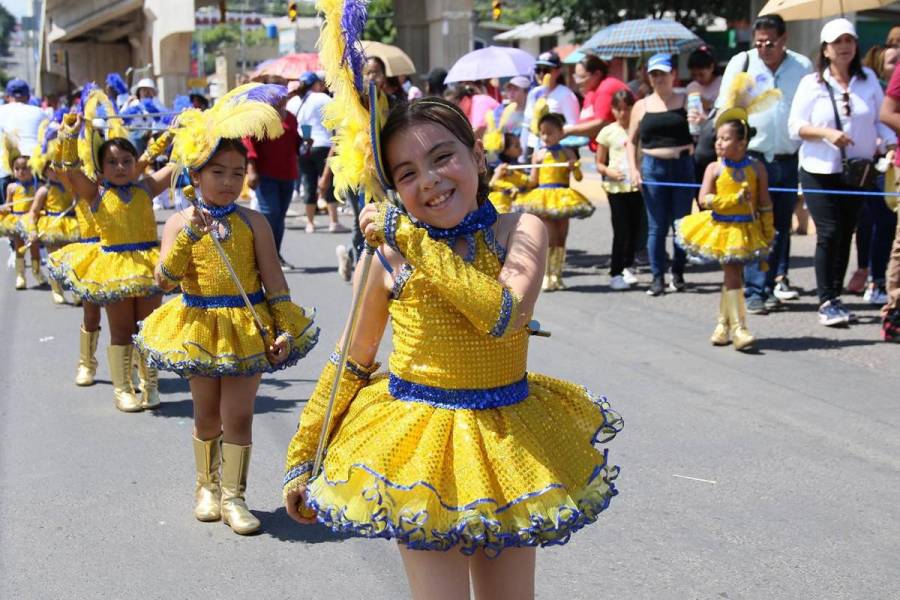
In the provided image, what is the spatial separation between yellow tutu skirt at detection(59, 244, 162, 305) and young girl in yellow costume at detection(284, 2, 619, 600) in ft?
12.7

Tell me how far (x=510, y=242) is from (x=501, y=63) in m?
12.7

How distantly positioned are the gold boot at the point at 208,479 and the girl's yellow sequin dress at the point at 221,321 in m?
0.34

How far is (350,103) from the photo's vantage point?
2777 mm

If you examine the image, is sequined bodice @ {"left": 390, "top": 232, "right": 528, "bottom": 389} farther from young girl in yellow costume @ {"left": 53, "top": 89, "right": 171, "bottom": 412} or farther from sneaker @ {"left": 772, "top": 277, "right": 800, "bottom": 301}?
sneaker @ {"left": 772, "top": 277, "right": 800, "bottom": 301}

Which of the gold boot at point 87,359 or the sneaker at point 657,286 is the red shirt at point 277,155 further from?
the gold boot at point 87,359

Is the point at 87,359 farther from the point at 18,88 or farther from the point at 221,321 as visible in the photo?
the point at 18,88

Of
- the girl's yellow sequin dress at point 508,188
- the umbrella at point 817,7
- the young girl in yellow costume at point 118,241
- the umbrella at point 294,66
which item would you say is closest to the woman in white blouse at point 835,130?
the umbrella at point 817,7

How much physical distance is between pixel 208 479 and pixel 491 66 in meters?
11.1

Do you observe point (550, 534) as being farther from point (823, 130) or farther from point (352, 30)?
point (823, 130)

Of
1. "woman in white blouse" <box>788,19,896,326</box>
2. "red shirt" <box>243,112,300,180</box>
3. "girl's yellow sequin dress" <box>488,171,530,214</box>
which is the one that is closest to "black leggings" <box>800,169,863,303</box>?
"woman in white blouse" <box>788,19,896,326</box>

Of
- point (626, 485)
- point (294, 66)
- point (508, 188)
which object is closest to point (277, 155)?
point (508, 188)

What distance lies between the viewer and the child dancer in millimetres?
10562

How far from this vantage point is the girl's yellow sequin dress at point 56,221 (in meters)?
10.8

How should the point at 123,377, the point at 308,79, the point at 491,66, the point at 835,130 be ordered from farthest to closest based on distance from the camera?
the point at 308,79, the point at 491,66, the point at 835,130, the point at 123,377
